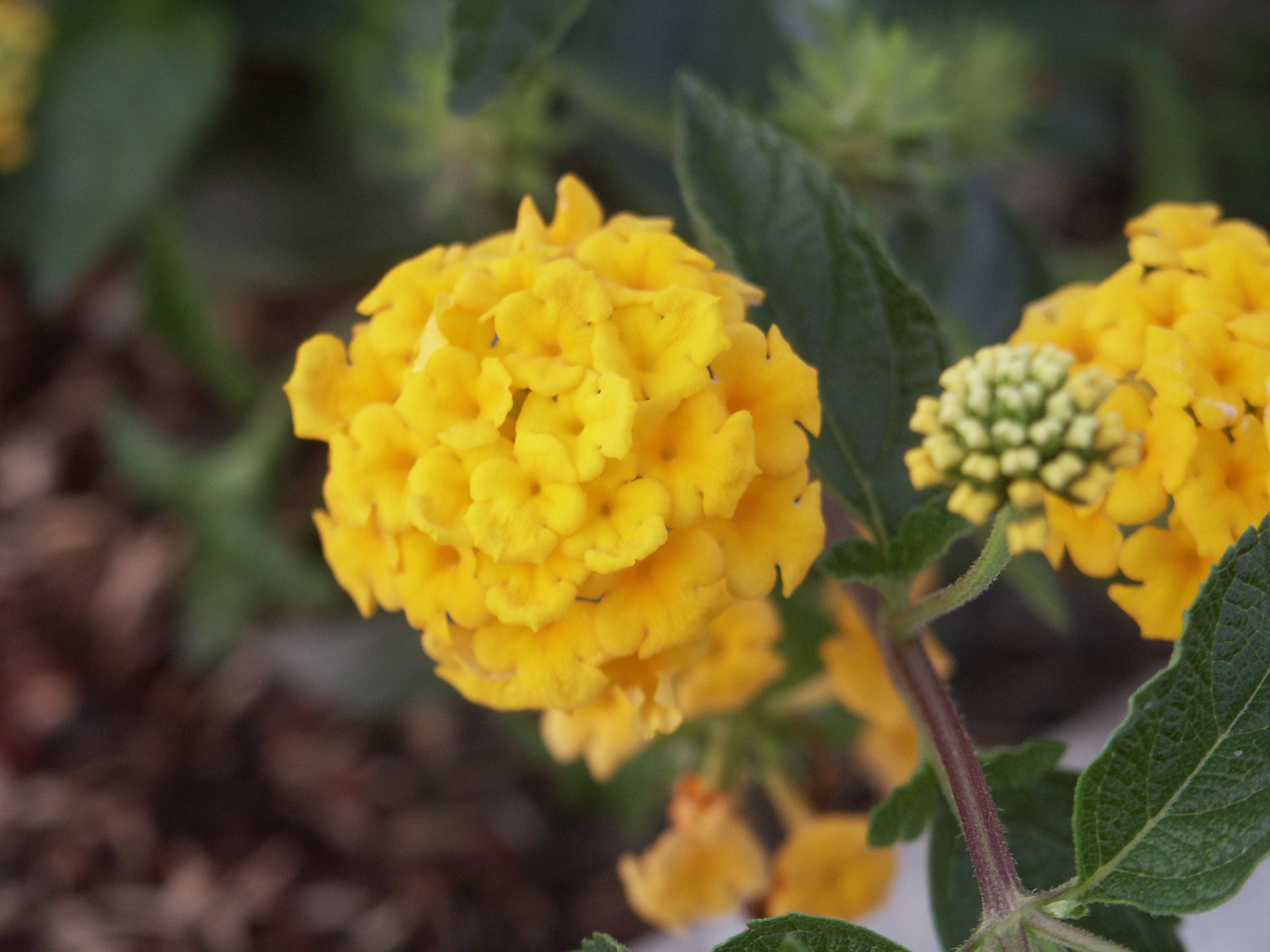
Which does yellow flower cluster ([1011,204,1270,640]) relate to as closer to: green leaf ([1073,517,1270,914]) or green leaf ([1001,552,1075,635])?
green leaf ([1073,517,1270,914])

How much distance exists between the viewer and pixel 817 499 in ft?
Answer: 2.39

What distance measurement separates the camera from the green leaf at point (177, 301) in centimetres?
181

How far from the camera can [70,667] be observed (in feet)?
6.29

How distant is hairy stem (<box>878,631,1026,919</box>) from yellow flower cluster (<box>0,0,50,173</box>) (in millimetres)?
1558

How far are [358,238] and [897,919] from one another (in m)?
1.31

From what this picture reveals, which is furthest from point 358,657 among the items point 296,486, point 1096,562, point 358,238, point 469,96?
point 1096,562

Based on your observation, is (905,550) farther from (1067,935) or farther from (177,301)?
(177,301)

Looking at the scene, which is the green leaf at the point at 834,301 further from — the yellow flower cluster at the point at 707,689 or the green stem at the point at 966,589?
the yellow flower cluster at the point at 707,689

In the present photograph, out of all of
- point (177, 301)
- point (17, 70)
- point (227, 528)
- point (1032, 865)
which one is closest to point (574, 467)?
point (1032, 865)

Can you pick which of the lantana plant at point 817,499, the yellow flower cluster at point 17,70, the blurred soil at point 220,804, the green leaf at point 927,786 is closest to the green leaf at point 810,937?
the lantana plant at point 817,499

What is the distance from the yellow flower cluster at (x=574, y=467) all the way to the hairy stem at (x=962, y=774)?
0.17m

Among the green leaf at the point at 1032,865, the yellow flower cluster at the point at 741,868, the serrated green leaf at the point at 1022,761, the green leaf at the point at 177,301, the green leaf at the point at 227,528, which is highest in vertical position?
the serrated green leaf at the point at 1022,761

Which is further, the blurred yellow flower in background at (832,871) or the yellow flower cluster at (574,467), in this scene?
the blurred yellow flower in background at (832,871)

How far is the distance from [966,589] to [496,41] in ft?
1.88
